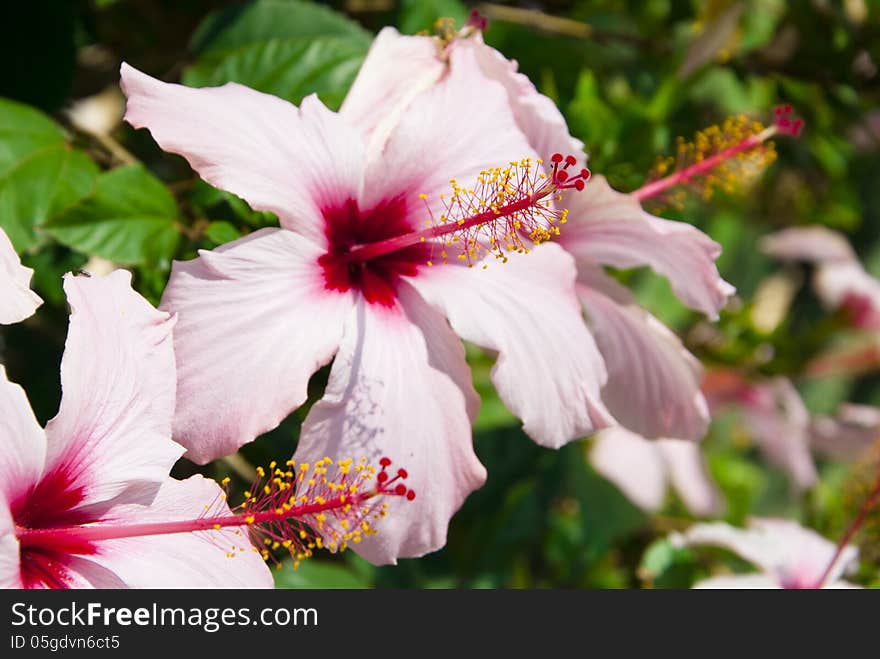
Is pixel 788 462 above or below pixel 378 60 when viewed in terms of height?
below

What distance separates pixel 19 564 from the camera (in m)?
0.69

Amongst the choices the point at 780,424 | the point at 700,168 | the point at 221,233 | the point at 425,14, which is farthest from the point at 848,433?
the point at 221,233

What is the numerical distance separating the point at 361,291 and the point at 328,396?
0.36 ft

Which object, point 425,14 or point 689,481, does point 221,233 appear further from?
point 689,481

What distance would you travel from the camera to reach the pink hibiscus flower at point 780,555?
1.24 m

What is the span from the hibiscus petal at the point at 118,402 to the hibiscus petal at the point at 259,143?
0.12m

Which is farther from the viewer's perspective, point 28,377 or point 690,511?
point 690,511

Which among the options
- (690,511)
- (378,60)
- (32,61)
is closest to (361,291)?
(378,60)

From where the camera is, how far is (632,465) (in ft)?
5.82

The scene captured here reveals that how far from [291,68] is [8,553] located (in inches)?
22.7

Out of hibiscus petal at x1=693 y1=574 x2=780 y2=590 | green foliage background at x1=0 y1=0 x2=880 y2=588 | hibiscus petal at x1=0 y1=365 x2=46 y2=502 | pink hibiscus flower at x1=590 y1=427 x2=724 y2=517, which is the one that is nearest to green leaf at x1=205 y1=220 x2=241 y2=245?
green foliage background at x1=0 y1=0 x2=880 y2=588

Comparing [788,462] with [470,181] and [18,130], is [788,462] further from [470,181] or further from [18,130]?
[18,130]

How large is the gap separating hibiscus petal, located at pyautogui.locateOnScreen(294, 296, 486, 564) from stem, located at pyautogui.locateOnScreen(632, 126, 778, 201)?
0.33m

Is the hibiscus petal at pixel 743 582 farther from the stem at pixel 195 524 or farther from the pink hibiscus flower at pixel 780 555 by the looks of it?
the stem at pixel 195 524
